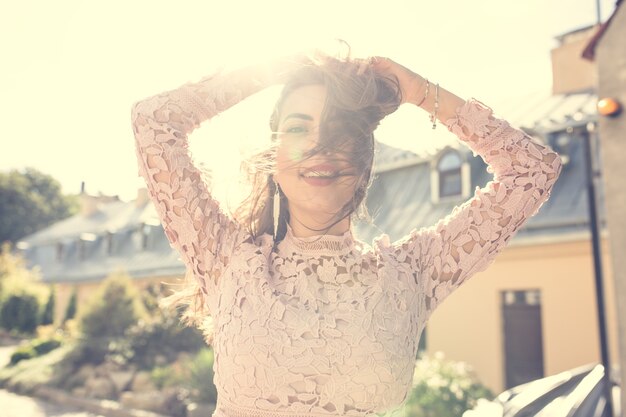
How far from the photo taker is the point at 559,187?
36.3 ft

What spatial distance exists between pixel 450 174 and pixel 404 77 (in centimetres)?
1137

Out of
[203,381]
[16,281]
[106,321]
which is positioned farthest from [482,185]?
[16,281]

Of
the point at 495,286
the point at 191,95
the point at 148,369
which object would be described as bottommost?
the point at 148,369

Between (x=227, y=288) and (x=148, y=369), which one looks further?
(x=148, y=369)

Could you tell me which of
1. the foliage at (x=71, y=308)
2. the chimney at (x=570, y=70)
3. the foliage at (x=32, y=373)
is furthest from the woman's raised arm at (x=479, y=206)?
the foliage at (x=71, y=308)

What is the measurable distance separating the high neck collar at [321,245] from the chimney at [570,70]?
1246 cm

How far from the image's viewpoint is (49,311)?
81.6 feet

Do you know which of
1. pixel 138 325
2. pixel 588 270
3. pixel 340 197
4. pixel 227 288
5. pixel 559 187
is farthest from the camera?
pixel 138 325

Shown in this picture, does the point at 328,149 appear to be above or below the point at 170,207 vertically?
above

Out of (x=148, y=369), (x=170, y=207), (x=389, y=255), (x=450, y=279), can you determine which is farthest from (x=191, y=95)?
(x=148, y=369)

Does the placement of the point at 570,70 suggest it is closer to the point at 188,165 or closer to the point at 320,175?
the point at 320,175

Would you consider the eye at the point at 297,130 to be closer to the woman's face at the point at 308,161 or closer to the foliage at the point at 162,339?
the woman's face at the point at 308,161

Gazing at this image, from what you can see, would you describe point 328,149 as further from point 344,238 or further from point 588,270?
point 588,270

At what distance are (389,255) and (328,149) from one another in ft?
1.31
